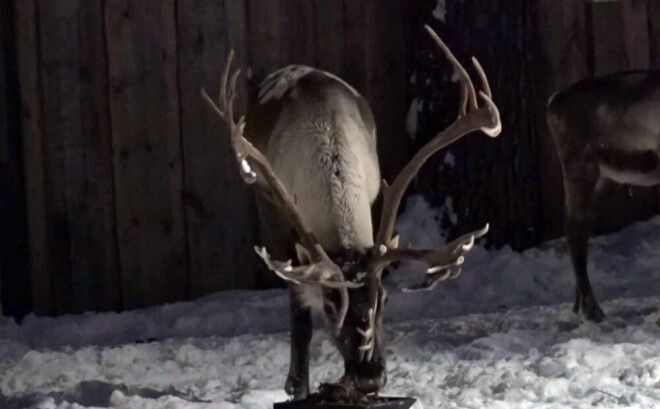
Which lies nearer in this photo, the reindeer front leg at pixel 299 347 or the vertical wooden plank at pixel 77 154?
the reindeer front leg at pixel 299 347

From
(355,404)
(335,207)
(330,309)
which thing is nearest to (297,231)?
(335,207)

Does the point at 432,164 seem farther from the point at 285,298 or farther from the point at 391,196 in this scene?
the point at 391,196

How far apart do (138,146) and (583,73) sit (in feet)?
9.26

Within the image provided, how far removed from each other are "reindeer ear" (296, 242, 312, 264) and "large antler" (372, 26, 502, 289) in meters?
0.25

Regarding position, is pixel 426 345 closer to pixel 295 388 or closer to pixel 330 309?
pixel 295 388

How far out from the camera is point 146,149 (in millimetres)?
7633

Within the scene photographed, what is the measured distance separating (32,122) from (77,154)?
12.2 inches

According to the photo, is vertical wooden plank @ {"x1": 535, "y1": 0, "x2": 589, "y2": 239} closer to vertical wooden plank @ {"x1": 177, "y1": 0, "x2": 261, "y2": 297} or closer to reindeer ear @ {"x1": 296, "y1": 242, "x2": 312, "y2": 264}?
vertical wooden plank @ {"x1": 177, "y1": 0, "x2": 261, "y2": 297}

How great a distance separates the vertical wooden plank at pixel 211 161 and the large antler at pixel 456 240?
2.64 m

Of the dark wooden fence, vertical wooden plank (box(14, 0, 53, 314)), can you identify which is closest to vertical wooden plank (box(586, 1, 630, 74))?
the dark wooden fence

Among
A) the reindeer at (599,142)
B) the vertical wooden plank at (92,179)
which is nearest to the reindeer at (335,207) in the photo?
the reindeer at (599,142)

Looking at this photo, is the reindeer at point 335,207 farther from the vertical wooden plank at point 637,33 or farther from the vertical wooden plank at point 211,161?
the vertical wooden plank at point 637,33

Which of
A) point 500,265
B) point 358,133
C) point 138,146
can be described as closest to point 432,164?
point 500,265

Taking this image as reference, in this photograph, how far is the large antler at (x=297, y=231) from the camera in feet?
15.6
